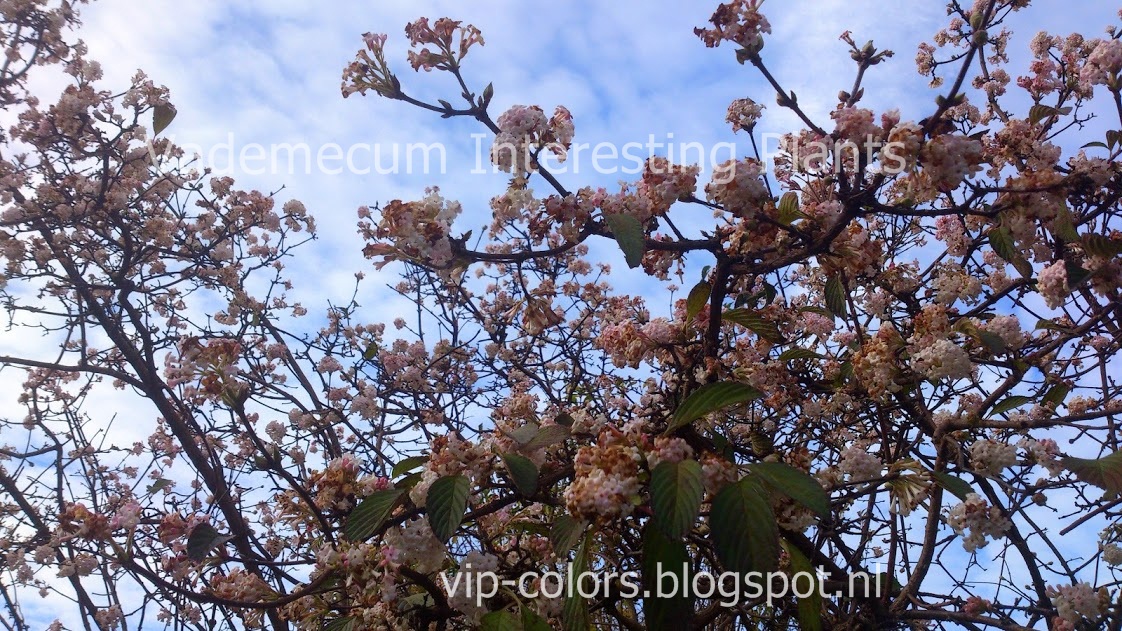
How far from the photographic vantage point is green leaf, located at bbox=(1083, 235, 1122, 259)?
→ 6.05 ft

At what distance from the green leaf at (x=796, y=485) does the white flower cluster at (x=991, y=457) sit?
0.60 metres

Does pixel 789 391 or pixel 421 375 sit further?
pixel 421 375

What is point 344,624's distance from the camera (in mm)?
1483

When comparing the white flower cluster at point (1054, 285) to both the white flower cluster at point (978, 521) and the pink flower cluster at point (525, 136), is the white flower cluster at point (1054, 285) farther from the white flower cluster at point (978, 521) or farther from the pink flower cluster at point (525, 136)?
the pink flower cluster at point (525, 136)

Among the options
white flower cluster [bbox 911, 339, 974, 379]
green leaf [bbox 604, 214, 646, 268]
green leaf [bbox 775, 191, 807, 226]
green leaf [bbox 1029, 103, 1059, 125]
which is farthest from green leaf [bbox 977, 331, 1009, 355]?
green leaf [bbox 604, 214, 646, 268]

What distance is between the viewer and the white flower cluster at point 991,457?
4.99 feet

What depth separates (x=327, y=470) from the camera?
166 cm

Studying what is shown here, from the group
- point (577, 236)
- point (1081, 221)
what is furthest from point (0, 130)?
point (1081, 221)

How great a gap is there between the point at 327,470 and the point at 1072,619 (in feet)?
6.76

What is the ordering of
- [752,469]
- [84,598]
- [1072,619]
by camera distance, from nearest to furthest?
1. [752,469]
2. [1072,619]
3. [84,598]

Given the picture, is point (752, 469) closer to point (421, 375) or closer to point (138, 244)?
point (421, 375)

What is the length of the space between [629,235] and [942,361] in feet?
2.59

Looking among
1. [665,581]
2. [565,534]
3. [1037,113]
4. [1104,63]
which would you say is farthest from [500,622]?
[1104,63]

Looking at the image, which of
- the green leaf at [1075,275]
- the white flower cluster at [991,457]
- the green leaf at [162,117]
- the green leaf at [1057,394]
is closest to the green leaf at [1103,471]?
the white flower cluster at [991,457]
